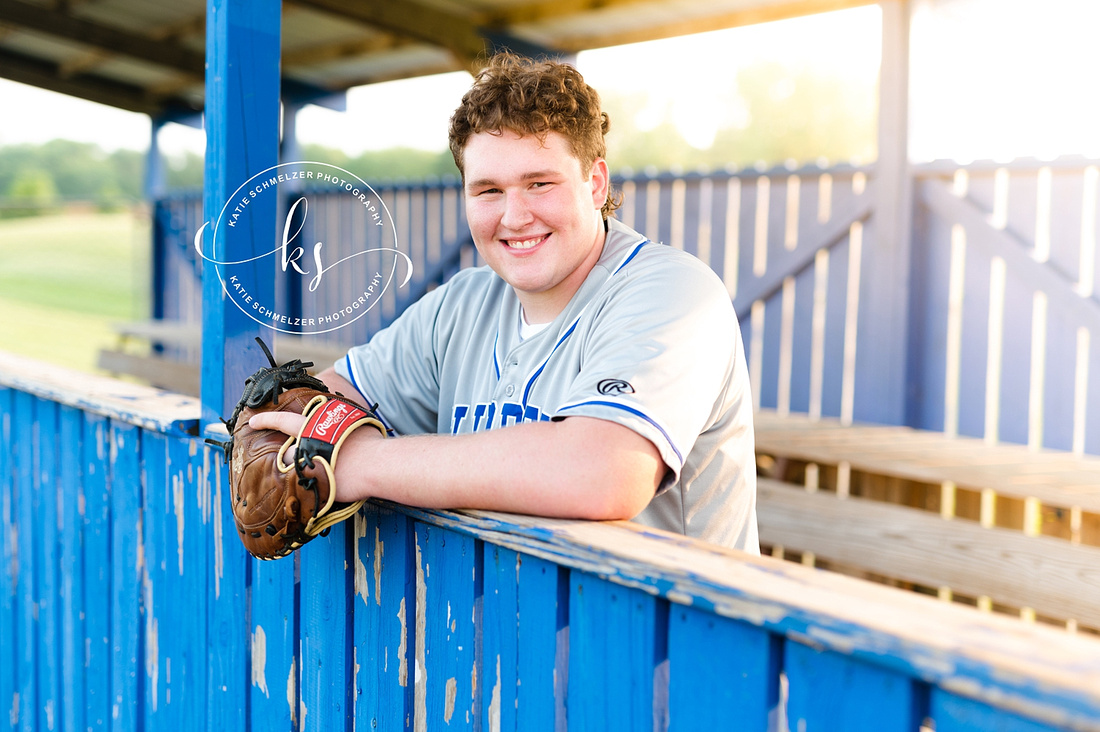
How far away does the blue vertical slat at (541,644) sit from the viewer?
1341 millimetres

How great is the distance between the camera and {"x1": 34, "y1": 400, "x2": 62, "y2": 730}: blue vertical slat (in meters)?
2.77

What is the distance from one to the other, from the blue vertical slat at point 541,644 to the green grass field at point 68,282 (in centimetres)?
1335

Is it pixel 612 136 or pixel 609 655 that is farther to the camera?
pixel 612 136

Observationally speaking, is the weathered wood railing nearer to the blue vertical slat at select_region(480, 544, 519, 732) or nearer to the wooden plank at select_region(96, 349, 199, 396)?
the blue vertical slat at select_region(480, 544, 519, 732)

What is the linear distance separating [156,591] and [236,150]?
1.14 m

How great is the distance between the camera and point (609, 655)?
1.27 metres

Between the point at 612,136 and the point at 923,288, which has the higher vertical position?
the point at 612,136

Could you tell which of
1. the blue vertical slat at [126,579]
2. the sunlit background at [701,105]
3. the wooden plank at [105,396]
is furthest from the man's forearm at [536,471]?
the sunlit background at [701,105]

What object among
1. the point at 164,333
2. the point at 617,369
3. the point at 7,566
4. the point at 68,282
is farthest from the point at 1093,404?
the point at 68,282

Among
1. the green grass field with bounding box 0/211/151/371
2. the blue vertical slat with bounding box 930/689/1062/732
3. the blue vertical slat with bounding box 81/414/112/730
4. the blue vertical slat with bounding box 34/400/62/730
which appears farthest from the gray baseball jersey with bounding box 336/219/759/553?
the green grass field with bounding box 0/211/151/371

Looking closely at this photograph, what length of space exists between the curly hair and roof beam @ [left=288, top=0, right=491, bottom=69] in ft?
13.9

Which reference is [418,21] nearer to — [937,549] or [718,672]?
[937,549]

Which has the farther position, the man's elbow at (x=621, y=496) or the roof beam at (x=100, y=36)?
the roof beam at (x=100, y=36)

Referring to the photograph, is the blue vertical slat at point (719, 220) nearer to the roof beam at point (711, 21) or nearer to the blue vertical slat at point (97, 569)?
the roof beam at point (711, 21)
